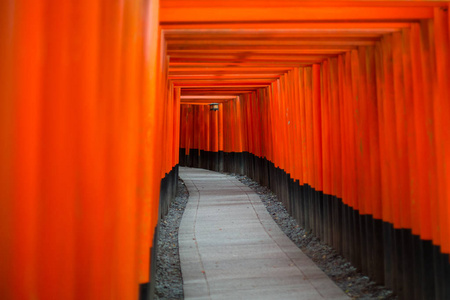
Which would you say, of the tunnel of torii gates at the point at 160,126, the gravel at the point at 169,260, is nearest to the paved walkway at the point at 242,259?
the gravel at the point at 169,260

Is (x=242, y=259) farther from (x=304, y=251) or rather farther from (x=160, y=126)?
(x=160, y=126)

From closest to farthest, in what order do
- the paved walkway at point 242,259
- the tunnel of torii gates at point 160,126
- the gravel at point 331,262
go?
the tunnel of torii gates at point 160,126
the gravel at point 331,262
the paved walkway at point 242,259

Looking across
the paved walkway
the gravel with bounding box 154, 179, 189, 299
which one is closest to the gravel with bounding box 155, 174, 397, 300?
the gravel with bounding box 154, 179, 189, 299

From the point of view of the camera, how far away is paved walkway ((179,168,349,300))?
543 cm

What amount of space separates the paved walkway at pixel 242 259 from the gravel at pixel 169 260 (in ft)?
0.40

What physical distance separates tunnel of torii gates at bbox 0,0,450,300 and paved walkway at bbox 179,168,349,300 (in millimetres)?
900

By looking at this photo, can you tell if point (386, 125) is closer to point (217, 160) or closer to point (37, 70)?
point (37, 70)

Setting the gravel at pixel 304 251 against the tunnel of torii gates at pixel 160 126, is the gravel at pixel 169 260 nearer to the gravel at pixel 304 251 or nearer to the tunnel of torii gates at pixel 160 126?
the gravel at pixel 304 251

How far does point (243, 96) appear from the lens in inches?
601

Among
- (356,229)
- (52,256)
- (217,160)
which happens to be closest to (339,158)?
(356,229)

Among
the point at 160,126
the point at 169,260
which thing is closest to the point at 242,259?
the point at 169,260

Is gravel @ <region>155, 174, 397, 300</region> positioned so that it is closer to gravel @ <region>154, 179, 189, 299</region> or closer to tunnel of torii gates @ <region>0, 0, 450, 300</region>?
gravel @ <region>154, 179, 189, 299</region>

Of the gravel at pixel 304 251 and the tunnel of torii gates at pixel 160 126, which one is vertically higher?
the tunnel of torii gates at pixel 160 126

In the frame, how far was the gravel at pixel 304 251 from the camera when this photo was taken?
17.7 feet
